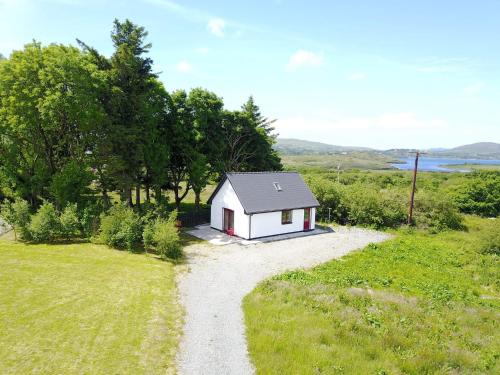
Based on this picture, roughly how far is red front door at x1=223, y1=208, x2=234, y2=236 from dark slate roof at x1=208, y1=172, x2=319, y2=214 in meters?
2.13

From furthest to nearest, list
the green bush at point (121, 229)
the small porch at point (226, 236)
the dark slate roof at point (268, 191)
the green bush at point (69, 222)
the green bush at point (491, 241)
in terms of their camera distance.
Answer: the dark slate roof at point (268, 191), the small porch at point (226, 236), the green bush at point (491, 241), the green bush at point (69, 222), the green bush at point (121, 229)

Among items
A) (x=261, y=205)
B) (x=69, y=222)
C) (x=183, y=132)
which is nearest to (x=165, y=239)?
(x=69, y=222)

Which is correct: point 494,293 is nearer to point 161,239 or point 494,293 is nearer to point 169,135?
point 161,239

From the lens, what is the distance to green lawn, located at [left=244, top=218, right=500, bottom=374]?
35.0 ft

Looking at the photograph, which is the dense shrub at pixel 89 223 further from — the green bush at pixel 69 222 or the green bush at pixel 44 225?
the green bush at pixel 44 225

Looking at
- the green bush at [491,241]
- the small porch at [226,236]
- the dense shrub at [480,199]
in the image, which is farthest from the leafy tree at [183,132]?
the dense shrub at [480,199]

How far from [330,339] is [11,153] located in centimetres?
3038

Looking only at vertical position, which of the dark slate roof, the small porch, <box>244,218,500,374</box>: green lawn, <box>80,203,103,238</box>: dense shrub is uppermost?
the dark slate roof

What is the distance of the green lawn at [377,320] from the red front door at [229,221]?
31.6ft

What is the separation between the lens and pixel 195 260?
21766mm

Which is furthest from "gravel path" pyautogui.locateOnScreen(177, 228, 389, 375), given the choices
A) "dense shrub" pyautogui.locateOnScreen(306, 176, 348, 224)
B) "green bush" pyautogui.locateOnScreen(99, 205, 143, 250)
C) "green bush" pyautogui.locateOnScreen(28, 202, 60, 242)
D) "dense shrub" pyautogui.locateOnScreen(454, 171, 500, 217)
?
"dense shrub" pyautogui.locateOnScreen(454, 171, 500, 217)

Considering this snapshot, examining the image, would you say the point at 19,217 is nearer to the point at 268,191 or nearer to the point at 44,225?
the point at 44,225

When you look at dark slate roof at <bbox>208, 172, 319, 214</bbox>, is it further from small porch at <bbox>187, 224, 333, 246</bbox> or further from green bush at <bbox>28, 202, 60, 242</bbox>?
green bush at <bbox>28, 202, 60, 242</bbox>

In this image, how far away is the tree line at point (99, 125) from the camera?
25.8 meters
